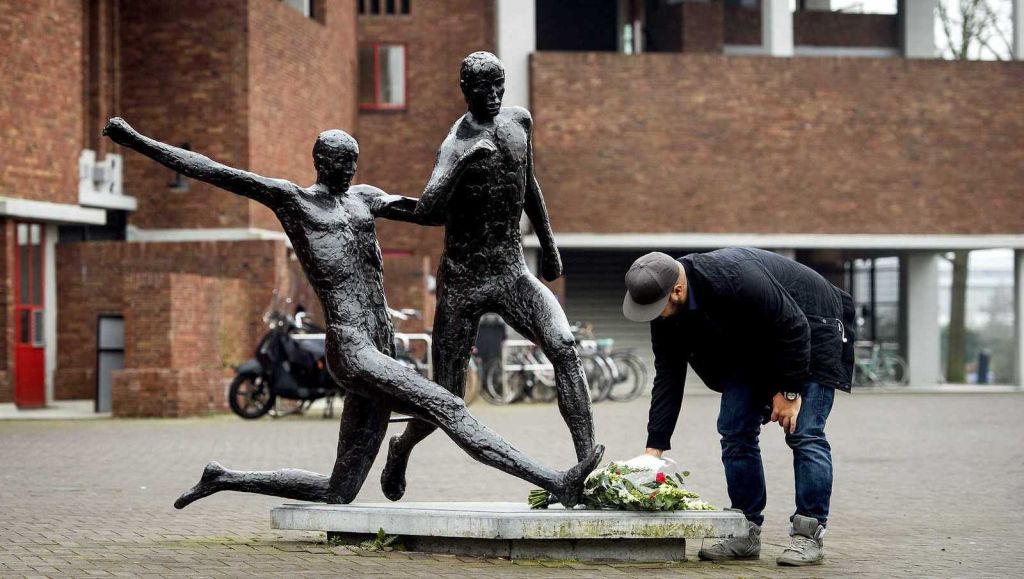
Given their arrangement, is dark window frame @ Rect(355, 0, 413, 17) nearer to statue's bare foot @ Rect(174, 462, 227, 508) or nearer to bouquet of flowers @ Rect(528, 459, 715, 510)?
statue's bare foot @ Rect(174, 462, 227, 508)

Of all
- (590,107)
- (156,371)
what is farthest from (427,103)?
(156,371)

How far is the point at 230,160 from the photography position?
26641 millimetres

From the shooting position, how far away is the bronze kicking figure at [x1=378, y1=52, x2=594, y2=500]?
7.14 m

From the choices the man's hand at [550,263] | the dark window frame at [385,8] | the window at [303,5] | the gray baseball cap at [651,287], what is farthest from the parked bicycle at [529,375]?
the gray baseball cap at [651,287]

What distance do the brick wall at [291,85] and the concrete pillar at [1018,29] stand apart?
1398 cm

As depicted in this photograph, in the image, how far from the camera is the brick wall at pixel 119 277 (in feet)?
77.8

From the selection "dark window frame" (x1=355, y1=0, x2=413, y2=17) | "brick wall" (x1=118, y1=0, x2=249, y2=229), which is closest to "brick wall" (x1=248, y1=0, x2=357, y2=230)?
"brick wall" (x1=118, y1=0, x2=249, y2=229)

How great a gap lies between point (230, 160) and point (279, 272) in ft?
11.7

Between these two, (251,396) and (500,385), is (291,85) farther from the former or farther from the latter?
(251,396)

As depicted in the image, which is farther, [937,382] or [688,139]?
[937,382]

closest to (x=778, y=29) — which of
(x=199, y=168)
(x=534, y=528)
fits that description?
(x=199, y=168)

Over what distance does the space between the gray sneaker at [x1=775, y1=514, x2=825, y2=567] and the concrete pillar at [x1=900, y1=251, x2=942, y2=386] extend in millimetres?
27592

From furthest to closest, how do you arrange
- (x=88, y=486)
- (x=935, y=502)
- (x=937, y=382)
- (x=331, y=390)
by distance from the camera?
(x=937, y=382), (x=331, y=390), (x=88, y=486), (x=935, y=502)

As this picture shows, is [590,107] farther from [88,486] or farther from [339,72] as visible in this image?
[88,486]
